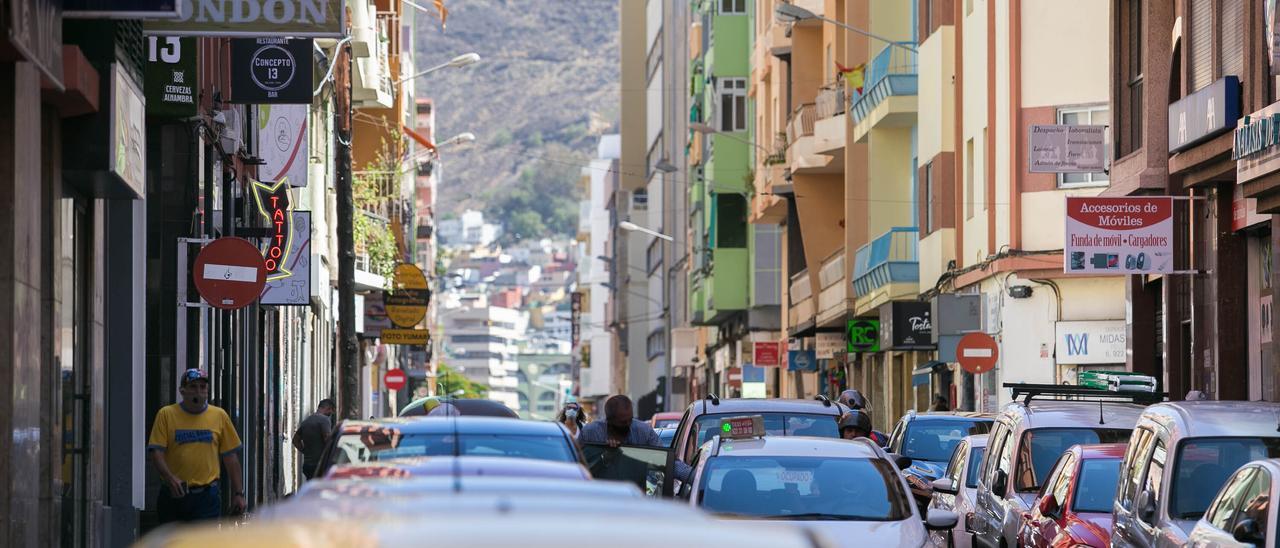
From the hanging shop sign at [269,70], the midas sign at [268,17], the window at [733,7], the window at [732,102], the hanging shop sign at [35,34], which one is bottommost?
the hanging shop sign at [35,34]

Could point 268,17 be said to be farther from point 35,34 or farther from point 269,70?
point 269,70

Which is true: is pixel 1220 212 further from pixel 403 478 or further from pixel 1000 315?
pixel 403 478

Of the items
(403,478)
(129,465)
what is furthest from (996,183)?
(403,478)

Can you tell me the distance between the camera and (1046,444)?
17.2 m

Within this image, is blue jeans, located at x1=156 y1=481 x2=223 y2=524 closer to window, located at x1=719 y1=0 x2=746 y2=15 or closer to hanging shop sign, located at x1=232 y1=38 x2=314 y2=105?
hanging shop sign, located at x1=232 y1=38 x2=314 y2=105

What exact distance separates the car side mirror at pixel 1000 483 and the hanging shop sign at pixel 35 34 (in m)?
7.59

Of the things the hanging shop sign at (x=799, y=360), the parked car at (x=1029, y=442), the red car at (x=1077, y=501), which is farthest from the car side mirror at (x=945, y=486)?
the hanging shop sign at (x=799, y=360)

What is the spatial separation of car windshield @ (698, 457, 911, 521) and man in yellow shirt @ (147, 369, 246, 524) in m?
4.07

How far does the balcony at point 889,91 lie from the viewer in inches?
1618

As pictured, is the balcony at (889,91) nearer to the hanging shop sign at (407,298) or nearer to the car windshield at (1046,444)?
the hanging shop sign at (407,298)

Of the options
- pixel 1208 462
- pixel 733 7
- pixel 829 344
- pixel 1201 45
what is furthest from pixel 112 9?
pixel 733 7

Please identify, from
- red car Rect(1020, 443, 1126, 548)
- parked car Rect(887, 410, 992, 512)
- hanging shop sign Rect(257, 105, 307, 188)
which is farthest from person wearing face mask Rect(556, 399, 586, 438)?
hanging shop sign Rect(257, 105, 307, 188)

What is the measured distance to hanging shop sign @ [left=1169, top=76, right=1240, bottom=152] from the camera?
2270 centimetres

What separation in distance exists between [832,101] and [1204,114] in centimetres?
A: 2366
